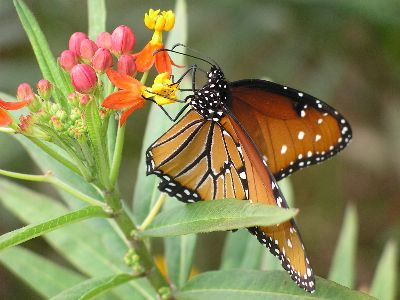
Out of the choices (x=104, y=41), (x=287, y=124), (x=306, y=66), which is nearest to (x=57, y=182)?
(x=104, y=41)

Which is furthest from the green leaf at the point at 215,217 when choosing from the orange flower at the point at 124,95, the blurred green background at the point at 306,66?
the blurred green background at the point at 306,66

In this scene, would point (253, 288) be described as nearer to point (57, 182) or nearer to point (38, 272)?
point (57, 182)

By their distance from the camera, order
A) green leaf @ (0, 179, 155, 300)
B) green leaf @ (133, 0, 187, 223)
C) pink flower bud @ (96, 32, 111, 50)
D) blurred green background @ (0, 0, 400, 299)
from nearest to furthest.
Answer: pink flower bud @ (96, 32, 111, 50) → green leaf @ (133, 0, 187, 223) → green leaf @ (0, 179, 155, 300) → blurred green background @ (0, 0, 400, 299)

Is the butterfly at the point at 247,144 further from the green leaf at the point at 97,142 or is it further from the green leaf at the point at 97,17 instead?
the green leaf at the point at 97,17

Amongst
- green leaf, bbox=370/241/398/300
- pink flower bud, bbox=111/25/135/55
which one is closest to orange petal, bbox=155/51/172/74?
pink flower bud, bbox=111/25/135/55

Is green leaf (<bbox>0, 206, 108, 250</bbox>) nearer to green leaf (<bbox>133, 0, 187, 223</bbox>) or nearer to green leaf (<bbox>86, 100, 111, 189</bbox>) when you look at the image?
green leaf (<bbox>86, 100, 111, 189</bbox>)

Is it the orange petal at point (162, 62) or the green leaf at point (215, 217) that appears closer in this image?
the green leaf at point (215, 217)
